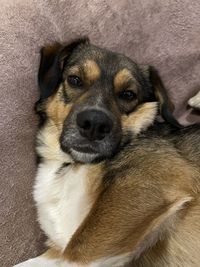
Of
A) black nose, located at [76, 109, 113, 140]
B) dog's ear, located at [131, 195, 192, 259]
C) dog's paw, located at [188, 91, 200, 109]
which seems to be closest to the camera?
dog's ear, located at [131, 195, 192, 259]

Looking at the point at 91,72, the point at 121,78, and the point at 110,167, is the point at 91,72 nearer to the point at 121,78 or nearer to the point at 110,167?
the point at 121,78

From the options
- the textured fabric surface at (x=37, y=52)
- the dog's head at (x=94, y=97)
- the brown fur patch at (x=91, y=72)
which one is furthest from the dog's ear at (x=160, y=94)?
the brown fur patch at (x=91, y=72)

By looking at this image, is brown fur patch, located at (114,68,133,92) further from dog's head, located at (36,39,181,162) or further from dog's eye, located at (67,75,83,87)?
dog's eye, located at (67,75,83,87)

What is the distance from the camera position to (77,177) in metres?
2.38

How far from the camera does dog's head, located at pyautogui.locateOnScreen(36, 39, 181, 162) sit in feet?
7.64

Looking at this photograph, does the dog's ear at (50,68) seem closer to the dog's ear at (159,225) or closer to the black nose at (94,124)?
the black nose at (94,124)

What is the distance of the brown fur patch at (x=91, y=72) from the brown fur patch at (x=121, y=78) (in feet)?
0.32

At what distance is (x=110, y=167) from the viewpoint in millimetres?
2295

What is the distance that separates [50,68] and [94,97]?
314 millimetres

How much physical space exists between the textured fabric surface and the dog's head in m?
0.13

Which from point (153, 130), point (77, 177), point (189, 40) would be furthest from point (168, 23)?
point (77, 177)

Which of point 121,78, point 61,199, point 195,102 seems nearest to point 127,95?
point 121,78

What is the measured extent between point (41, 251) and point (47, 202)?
345mm

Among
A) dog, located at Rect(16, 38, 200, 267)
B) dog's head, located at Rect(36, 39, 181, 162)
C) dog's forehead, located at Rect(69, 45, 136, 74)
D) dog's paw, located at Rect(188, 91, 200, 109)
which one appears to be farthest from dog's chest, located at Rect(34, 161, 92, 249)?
dog's paw, located at Rect(188, 91, 200, 109)
